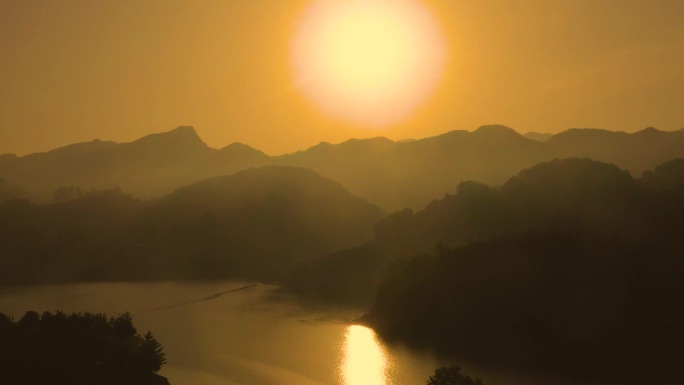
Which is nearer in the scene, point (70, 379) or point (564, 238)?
point (70, 379)

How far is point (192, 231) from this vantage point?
139 m

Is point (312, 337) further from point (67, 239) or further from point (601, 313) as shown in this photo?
point (67, 239)

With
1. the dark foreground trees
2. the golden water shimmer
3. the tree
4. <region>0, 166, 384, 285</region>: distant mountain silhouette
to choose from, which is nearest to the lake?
the golden water shimmer

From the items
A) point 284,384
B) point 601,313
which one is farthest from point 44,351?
point 601,313

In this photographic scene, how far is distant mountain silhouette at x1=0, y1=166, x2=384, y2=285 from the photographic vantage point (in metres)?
124

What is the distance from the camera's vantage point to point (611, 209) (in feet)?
281

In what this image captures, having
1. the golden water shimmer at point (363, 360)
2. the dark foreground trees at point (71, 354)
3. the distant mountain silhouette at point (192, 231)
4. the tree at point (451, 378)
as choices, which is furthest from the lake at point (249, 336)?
the distant mountain silhouette at point (192, 231)

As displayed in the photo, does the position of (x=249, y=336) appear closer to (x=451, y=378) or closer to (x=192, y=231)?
(x=451, y=378)

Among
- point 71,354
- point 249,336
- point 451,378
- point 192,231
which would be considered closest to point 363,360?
point 249,336

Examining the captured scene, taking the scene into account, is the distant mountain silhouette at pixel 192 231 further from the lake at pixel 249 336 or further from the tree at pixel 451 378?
the tree at pixel 451 378

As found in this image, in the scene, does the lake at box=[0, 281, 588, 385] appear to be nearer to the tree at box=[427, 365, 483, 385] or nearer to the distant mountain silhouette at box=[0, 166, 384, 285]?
the tree at box=[427, 365, 483, 385]

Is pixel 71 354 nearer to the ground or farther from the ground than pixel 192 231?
nearer to the ground

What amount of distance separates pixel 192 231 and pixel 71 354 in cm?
10344

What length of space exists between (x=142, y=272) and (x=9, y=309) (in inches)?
1474
